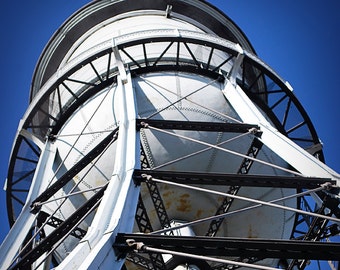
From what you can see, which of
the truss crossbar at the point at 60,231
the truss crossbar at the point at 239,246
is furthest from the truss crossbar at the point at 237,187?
the truss crossbar at the point at 239,246

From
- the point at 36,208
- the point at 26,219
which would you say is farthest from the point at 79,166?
the point at 26,219

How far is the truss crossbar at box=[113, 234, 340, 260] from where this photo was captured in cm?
418

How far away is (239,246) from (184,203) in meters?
4.09

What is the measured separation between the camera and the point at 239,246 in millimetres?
4223

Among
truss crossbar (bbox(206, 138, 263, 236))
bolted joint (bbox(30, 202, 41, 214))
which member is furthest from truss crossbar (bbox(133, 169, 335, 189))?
bolted joint (bbox(30, 202, 41, 214))

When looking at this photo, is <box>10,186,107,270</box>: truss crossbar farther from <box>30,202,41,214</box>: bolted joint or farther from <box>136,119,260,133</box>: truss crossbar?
<box>136,119,260,133</box>: truss crossbar

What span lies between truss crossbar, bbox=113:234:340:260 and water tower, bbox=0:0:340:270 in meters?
0.01

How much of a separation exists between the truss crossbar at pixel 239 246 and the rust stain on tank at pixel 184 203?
397 centimetres

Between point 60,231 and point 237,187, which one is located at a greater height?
point 237,187

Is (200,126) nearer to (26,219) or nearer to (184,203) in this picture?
(184,203)

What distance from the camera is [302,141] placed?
35.1ft

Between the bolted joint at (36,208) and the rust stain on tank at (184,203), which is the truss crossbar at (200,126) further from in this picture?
the bolted joint at (36,208)

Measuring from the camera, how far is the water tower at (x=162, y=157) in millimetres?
5293

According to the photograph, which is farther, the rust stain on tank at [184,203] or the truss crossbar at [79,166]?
the rust stain on tank at [184,203]
